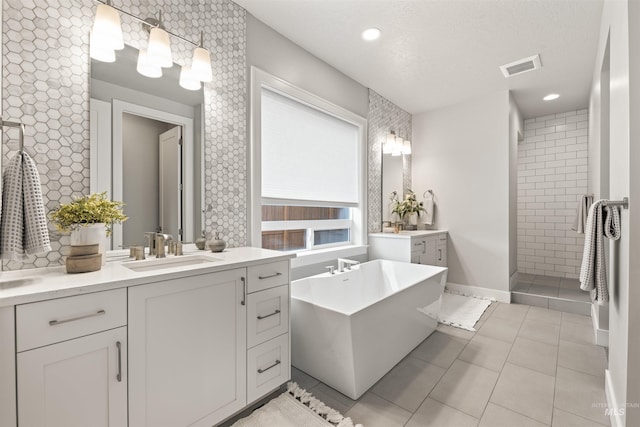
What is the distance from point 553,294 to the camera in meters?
3.72

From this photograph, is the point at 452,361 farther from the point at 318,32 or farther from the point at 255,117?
the point at 318,32

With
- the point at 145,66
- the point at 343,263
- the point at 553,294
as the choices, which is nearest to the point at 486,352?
the point at 343,263

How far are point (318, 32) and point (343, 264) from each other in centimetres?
213

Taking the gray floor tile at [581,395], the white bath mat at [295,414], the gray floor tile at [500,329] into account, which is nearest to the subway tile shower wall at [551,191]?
the gray floor tile at [500,329]

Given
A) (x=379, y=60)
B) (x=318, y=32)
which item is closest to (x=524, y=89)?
(x=379, y=60)

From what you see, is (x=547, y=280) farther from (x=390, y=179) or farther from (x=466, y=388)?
(x=466, y=388)

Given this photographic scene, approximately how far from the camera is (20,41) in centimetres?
138

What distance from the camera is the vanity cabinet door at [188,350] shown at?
125 centimetres

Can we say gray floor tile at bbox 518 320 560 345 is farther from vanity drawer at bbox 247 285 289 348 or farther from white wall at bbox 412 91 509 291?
vanity drawer at bbox 247 285 289 348

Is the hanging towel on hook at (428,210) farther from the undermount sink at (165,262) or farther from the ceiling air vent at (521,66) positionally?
the undermount sink at (165,262)

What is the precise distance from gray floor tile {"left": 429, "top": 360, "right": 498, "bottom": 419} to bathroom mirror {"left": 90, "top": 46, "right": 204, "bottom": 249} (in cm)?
196

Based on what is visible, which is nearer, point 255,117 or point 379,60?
point 255,117

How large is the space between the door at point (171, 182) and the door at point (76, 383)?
0.86 m

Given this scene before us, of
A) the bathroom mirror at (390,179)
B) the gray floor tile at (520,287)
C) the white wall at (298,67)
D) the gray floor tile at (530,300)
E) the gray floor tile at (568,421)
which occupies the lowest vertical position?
the gray floor tile at (568,421)
